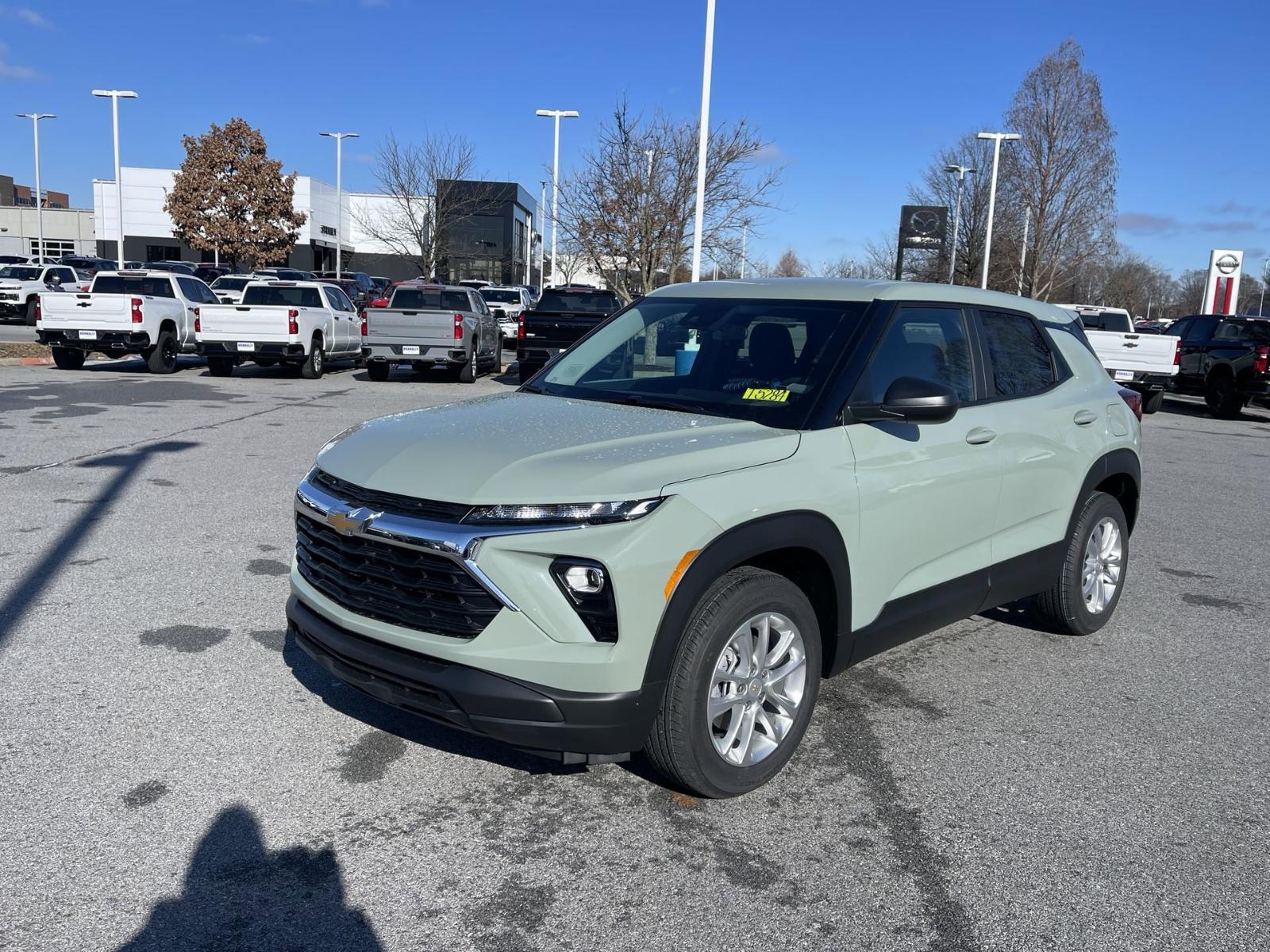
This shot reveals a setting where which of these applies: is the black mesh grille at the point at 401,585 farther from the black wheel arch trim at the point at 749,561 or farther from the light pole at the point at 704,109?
the light pole at the point at 704,109

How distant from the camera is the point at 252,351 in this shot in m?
19.3

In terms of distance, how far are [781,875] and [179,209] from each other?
58719 mm

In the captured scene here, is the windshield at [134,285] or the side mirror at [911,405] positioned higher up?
the windshield at [134,285]

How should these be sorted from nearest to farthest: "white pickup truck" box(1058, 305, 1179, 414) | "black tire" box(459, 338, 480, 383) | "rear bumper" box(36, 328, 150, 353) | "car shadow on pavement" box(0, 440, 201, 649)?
"car shadow on pavement" box(0, 440, 201, 649)
"rear bumper" box(36, 328, 150, 353)
"white pickup truck" box(1058, 305, 1179, 414)
"black tire" box(459, 338, 480, 383)

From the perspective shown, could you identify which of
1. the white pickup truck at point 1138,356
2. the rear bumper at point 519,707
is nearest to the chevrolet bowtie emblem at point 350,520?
the rear bumper at point 519,707

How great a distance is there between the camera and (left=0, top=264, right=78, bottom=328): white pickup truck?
3253 centimetres

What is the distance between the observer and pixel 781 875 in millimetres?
3270

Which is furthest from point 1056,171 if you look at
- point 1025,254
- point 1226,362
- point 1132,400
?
point 1132,400

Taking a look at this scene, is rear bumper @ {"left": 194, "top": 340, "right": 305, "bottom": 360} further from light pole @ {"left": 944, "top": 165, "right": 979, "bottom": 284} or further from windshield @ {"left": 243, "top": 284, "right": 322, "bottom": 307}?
light pole @ {"left": 944, "top": 165, "right": 979, "bottom": 284}

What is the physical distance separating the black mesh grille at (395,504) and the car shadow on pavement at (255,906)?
1103 mm

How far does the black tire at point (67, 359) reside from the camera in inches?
769

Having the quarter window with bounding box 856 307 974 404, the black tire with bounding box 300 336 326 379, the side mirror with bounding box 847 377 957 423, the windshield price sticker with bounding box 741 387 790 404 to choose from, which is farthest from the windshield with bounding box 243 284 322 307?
the side mirror with bounding box 847 377 957 423

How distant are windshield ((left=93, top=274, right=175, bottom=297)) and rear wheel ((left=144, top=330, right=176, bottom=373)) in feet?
Answer: 2.95

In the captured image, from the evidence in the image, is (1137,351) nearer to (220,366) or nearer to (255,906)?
(220,366)
